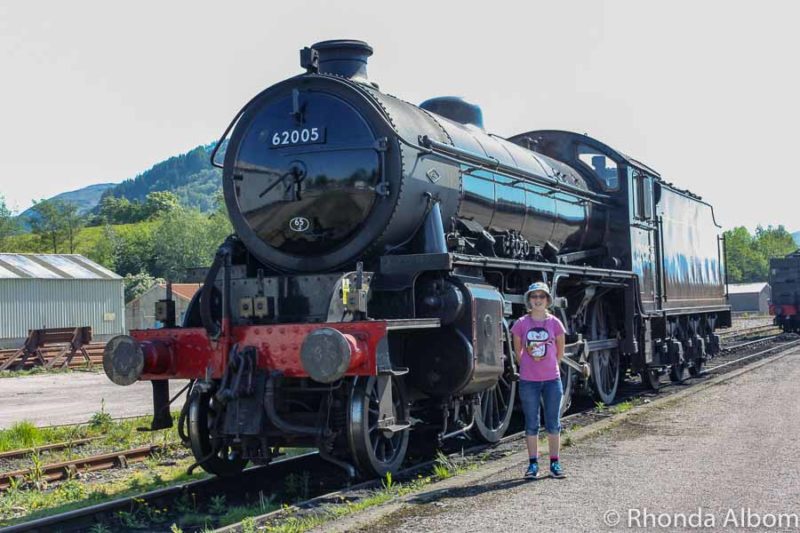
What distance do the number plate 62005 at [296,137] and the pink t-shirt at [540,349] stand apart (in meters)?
2.60

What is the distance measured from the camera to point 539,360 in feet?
23.1

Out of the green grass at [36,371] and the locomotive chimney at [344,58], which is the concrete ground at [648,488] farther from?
the green grass at [36,371]

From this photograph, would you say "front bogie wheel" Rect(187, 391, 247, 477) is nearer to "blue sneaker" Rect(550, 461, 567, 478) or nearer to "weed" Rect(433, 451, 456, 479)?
"weed" Rect(433, 451, 456, 479)

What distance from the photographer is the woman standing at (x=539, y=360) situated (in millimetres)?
7016

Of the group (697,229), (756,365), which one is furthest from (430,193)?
(756,365)

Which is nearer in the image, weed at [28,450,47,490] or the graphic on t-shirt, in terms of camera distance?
the graphic on t-shirt

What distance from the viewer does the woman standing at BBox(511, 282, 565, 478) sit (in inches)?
276

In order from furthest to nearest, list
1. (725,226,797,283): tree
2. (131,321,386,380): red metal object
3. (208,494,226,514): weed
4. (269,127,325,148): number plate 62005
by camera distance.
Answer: (725,226,797,283): tree < (269,127,325,148): number plate 62005 < (208,494,226,514): weed < (131,321,386,380): red metal object

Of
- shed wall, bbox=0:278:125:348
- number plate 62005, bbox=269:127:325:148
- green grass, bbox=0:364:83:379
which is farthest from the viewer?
shed wall, bbox=0:278:125:348

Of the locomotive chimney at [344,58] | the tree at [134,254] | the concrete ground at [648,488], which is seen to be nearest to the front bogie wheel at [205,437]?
the concrete ground at [648,488]

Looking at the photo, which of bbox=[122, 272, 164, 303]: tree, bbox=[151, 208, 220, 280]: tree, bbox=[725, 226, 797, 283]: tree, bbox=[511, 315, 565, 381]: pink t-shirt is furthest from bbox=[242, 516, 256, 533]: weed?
bbox=[725, 226, 797, 283]: tree

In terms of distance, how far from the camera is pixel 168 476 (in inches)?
349

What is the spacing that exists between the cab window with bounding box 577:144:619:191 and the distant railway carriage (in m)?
25.4

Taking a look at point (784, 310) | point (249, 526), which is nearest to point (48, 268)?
point (784, 310)
